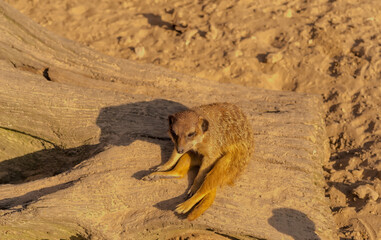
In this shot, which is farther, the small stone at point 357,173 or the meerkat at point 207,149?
the small stone at point 357,173

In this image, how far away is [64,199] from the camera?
8.68 feet

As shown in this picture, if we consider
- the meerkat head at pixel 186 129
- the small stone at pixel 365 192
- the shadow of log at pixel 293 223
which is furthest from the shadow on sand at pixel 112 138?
the small stone at pixel 365 192

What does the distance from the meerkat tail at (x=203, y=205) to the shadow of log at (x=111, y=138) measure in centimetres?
56

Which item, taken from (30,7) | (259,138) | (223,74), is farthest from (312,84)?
(30,7)

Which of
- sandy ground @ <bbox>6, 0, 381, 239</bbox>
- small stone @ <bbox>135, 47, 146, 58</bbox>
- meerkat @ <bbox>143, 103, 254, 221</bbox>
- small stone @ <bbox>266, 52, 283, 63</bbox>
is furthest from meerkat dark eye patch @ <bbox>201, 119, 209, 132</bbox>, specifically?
small stone @ <bbox>135, 47, 146, 58</bbox>

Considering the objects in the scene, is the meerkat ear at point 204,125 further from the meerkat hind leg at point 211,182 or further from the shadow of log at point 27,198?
the shadow of log at point 27,198

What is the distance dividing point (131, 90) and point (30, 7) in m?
3.51

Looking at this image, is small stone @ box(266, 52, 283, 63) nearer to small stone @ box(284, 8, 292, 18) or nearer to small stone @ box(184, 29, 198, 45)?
small stone @ box(284, 8, 292, 18)

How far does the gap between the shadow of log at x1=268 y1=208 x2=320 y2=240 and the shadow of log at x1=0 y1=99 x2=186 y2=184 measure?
Answer: 106 cm

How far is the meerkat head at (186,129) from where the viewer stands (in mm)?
2696

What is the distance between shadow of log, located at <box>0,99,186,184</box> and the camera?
10.4ft

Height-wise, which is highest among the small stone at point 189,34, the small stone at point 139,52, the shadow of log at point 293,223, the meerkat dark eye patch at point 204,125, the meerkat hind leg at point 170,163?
the small stone at point 189,34

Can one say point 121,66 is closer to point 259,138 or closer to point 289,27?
point 259,138

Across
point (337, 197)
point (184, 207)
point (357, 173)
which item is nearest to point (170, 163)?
point (184, 207)
